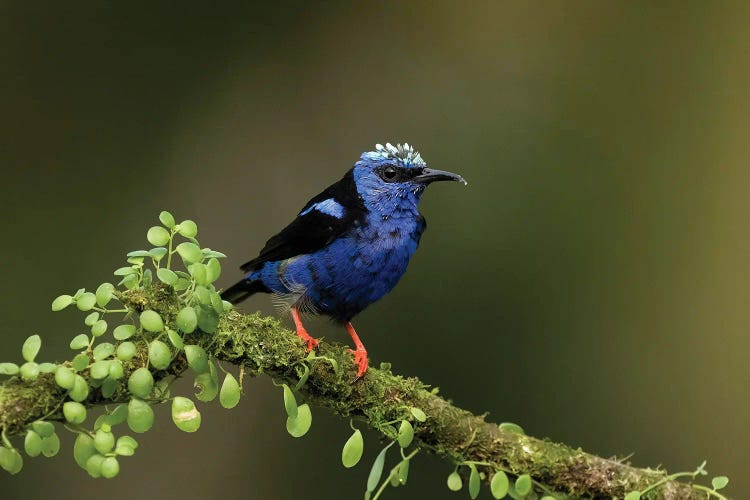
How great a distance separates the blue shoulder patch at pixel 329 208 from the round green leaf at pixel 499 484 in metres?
1.34

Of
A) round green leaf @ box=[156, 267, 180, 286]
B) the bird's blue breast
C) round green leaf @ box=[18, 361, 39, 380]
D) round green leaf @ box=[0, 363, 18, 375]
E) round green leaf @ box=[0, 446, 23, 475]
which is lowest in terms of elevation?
round green leaf @ box=[0, 446, 23, 475]

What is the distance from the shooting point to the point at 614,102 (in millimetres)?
6348

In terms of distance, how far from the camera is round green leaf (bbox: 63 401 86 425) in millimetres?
2119

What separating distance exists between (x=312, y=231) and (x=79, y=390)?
1.51 m

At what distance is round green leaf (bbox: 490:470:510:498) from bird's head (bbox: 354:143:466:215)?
4.47ft

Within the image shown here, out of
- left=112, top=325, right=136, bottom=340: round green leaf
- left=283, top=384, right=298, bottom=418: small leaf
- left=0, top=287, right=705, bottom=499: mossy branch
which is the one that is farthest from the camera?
left=0, top=287, right=705, bottom=499: mossy branch

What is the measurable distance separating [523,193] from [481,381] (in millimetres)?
1277

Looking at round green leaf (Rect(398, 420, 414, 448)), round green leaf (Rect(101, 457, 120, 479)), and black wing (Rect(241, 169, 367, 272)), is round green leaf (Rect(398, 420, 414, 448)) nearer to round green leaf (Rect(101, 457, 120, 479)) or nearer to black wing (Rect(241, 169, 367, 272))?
round green leaf (Rect(101, 457, 120, 479))

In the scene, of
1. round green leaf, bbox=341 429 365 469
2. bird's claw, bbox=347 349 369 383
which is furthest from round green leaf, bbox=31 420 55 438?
bird's claw, bbox=347 349 369 383

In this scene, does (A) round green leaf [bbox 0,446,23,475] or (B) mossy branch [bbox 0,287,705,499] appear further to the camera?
(B) mossy branch [bbox 0,287,705,499]

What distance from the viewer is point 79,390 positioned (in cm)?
213

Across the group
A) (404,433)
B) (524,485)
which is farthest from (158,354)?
(524,485)

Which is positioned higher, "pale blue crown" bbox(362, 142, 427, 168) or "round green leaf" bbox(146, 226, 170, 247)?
"pale blue crown" bbox(362, 142, 427, 168)

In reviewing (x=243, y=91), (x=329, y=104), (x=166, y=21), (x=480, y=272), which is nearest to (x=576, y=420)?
(x=480, y=272)
